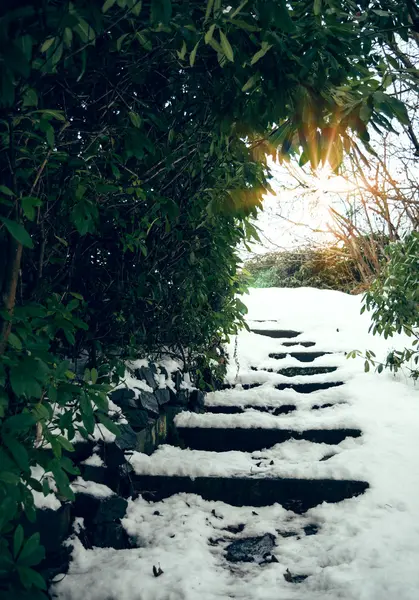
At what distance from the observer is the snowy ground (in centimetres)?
192

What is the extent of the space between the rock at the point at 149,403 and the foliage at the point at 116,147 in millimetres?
333

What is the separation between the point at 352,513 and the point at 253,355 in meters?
2.94

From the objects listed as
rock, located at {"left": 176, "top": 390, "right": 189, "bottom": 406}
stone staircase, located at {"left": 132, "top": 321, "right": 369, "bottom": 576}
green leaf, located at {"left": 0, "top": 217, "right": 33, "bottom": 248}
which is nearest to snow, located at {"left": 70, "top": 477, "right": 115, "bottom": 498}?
stone staircase, located at {"left": 132, "top": 321, "right": 369, "bottom": 576}

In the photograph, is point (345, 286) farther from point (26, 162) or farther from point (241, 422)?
point (26, 162)

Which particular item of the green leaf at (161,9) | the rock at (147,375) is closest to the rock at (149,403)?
the rock at (147,375)

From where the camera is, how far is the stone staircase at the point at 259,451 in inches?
107

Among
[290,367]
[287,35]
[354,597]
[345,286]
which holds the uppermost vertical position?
[287,35]

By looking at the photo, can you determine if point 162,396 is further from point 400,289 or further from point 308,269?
point 308,269

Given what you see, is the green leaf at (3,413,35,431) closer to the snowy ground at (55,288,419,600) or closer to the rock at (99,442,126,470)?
the snowy ground at (55,288,419,600)

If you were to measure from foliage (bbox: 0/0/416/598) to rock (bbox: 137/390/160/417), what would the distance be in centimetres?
33

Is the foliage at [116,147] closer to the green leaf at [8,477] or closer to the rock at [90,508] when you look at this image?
the green leaf at [8,477]

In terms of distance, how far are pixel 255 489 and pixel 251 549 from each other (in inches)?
17.4

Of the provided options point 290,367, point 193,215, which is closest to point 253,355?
point 290,367

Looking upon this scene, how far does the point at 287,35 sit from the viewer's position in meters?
1.52
